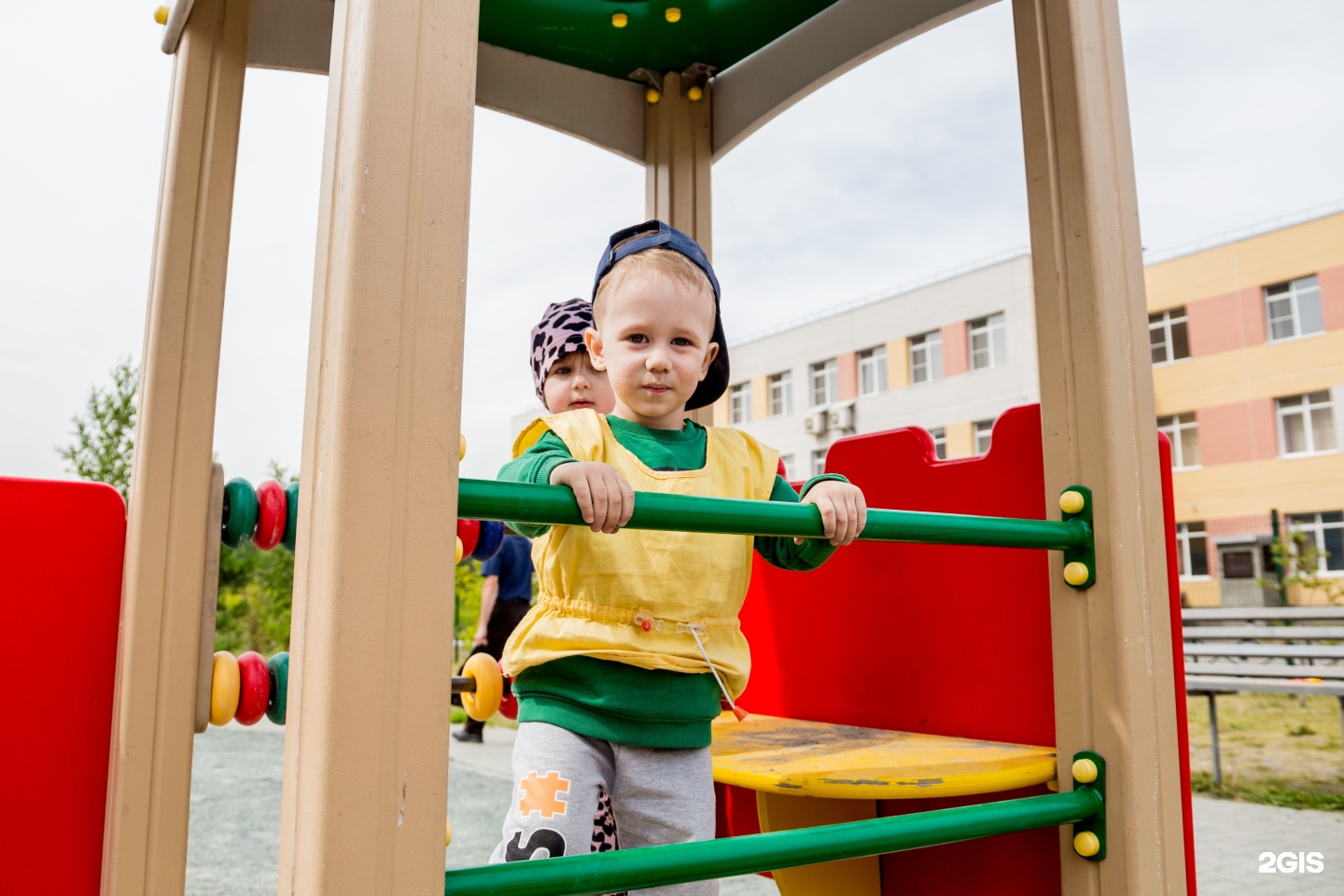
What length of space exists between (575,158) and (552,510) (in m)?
1.61

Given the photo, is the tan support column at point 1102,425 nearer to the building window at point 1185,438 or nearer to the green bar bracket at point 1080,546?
the green bar bracket at point 1080,546

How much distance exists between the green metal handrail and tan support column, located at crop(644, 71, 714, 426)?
1069 millimetres

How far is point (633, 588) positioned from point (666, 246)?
48 cm

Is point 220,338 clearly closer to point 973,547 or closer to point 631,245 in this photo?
point 631,245

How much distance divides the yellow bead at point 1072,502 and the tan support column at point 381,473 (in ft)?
2.85

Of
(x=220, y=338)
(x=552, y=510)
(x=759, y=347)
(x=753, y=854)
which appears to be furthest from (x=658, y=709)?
(x=759, y=347)

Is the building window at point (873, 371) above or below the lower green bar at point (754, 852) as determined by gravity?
above

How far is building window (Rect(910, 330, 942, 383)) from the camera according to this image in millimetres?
20766

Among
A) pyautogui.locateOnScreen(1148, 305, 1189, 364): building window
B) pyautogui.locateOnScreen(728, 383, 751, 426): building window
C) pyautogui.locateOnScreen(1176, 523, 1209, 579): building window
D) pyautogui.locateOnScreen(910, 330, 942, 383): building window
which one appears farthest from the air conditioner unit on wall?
pyautogui.locateOnScreen(1176, 523, 1209, 579): building window

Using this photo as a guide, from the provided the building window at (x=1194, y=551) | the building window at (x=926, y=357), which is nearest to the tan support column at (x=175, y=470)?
the building window at (x=1194, y=551)

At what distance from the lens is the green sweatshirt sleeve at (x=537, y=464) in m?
1.15

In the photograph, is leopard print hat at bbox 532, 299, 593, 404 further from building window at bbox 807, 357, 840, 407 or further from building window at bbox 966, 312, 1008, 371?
building window at bbox 807, 357, 840, 407

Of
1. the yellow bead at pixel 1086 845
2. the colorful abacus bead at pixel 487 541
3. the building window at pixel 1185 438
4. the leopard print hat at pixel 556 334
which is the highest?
the building window at pixel 1185 438

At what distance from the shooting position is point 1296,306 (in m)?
16.9
